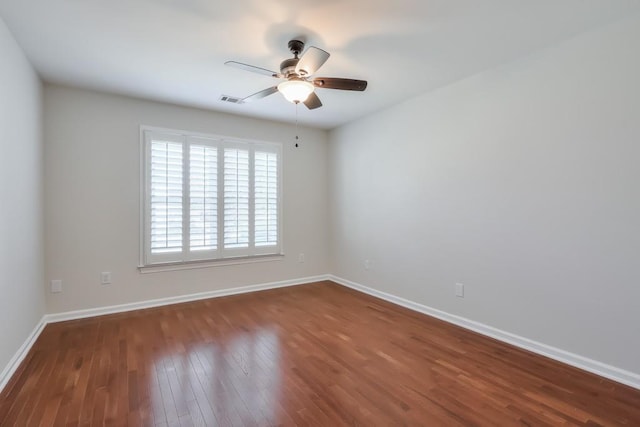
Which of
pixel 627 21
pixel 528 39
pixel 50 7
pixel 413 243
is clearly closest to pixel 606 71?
pixel 627 21

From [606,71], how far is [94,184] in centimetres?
488

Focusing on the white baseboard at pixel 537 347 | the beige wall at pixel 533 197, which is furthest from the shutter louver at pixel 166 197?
the white baseboard at pixel 537 347

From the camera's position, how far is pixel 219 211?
4.24 m

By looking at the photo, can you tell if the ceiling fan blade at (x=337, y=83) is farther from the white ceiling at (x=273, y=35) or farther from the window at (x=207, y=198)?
the window at (x=207, y=198)

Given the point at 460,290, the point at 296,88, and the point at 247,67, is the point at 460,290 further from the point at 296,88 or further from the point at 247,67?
the point at 247,67

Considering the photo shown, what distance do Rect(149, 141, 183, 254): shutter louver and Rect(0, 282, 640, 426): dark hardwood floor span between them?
3.09 feet

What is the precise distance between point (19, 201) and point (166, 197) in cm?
145

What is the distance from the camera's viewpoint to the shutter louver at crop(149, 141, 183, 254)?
3814 mm

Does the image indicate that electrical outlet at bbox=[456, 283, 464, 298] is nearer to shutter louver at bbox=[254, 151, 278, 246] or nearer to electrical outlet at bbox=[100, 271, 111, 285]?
shutter louver at bbox=[254, 151, 278, 246]

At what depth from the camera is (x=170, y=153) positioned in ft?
12.9

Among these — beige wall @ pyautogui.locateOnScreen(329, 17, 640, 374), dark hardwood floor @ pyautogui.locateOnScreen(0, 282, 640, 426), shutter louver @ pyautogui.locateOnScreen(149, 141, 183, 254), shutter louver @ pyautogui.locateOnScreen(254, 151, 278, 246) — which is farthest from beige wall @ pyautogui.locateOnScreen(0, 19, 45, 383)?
beige wall @ pyautogui.locateOnScreen(329, 17, 640, 374)

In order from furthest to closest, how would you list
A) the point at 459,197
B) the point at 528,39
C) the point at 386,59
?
the point at 459,197, the point at 386,59, the point at 528,39

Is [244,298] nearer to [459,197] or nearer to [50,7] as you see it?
[459,197]

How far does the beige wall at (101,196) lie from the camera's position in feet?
11.0
